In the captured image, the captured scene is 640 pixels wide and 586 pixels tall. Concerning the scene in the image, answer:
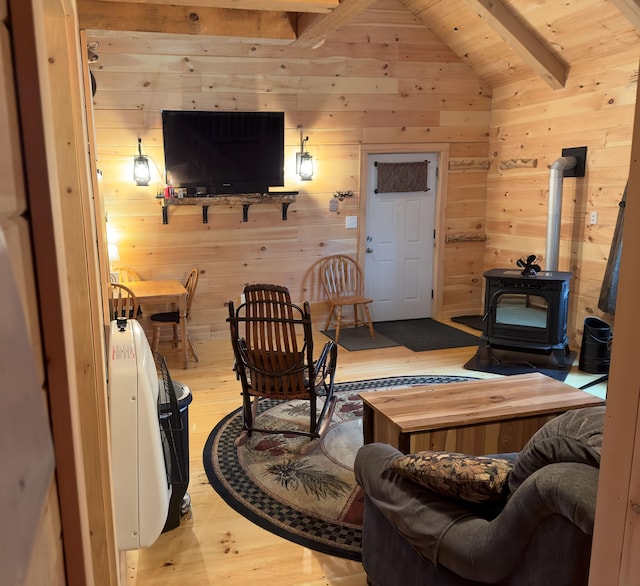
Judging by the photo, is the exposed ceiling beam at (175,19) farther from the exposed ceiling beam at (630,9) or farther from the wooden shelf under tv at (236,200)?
the exposed ceiling beam at (630,9)

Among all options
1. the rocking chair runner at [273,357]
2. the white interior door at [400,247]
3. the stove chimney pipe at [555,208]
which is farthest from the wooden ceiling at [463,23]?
the rocking chair runner at [273,357]

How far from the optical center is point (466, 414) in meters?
2.90

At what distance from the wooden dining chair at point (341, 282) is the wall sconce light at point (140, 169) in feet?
6.61

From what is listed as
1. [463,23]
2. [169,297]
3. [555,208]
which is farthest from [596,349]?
[169,297]

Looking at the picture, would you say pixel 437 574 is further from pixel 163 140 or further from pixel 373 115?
pixel 373 115

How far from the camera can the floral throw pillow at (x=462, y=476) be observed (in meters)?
1.86

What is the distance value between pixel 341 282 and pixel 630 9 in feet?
11.8

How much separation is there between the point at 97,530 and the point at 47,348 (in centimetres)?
99

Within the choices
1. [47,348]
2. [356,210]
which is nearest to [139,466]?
[47,348]

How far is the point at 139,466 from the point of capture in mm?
2031

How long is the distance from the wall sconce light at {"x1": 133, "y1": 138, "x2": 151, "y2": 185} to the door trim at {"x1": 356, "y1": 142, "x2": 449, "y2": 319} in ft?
7.28

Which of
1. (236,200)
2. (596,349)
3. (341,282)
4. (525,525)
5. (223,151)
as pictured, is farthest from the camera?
(341,282)

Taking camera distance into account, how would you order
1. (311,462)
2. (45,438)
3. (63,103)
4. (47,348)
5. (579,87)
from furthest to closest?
(579,87), (311,462), (63,103), (47,348), (45,438)

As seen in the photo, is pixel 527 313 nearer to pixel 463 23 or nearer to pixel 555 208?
pixel 555 208
